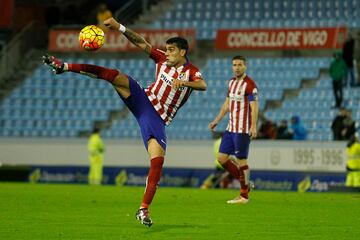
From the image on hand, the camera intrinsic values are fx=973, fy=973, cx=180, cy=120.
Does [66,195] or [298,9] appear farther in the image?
[298,9]

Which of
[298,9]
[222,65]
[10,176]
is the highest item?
[298,9]

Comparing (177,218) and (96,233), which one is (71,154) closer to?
(177,218)

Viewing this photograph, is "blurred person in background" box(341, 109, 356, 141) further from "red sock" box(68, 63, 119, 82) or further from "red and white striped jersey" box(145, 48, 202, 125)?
"red sock" box(68, 63, 119, 82)

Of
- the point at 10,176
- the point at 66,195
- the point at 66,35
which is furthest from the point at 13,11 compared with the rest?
the point at 66,195

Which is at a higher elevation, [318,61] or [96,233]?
[318,61]

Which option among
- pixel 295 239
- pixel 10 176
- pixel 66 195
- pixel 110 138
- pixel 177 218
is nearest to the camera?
pixel 295 239

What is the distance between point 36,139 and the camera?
104ft

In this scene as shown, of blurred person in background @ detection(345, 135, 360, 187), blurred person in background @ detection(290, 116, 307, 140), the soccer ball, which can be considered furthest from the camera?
blurred person in background @ detection(290, 116, 307, 140)

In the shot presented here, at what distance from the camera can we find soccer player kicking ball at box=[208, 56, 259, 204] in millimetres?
16719

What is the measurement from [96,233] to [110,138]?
2062 cm

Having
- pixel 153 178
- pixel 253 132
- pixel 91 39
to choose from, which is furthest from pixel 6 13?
pixel 153 178

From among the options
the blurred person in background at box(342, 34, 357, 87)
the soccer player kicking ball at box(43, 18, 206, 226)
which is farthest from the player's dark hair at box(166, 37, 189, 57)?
the blurred person in background at box(342, 34, 357, 87)

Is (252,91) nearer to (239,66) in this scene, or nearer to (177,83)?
(239,66)

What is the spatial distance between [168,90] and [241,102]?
4943 millimetres
